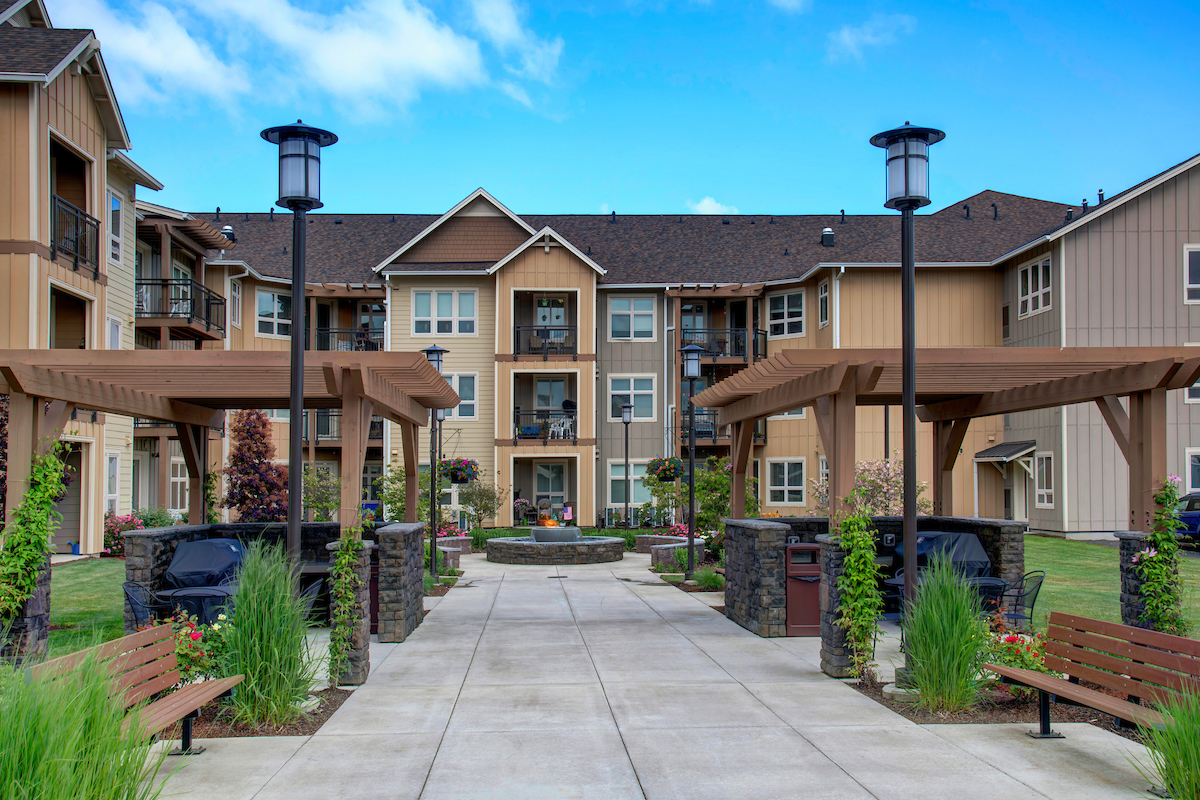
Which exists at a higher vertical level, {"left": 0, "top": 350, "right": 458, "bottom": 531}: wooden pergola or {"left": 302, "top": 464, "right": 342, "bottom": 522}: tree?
{"left": 0, "top": 350, "right": 458, "bottom": 531}: wooden pergola

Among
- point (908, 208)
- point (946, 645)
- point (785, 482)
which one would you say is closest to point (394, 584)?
point (946, 645)

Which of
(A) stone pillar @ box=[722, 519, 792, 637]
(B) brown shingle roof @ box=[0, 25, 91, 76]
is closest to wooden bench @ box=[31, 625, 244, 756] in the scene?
(A) stone pillar @ box=[722, 519, 792, 637]

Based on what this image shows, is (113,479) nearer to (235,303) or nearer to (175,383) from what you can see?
(235,303)

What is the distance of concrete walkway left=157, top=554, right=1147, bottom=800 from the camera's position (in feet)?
18.0

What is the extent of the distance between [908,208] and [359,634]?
20.6ft

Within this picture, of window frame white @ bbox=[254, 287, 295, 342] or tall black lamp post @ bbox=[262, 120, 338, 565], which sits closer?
tall black lamp post @ bbox=[262, 120, 338, 565]

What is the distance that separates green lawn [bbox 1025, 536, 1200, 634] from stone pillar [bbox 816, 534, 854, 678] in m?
3.94

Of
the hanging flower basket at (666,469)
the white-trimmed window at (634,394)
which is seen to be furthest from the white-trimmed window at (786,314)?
the hanging flower basket at (666,469)

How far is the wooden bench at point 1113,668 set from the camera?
546cm

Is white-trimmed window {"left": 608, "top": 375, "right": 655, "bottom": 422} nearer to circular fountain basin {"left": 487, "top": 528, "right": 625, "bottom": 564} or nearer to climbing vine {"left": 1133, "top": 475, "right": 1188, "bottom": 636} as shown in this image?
circular fountain basin {"left": 487, "top": 528, "right": 625, "bottom": 564}

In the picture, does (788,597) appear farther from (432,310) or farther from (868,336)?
(432,310)

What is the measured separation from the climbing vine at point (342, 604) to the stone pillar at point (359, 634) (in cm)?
3

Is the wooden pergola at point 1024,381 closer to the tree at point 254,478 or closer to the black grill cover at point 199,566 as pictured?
the black grill cover at point 199,566

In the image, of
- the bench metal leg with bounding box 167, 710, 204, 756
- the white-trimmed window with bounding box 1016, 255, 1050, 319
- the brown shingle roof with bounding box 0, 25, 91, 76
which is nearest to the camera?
the bench metal leg with bounding box 167, 710, 204, 756
